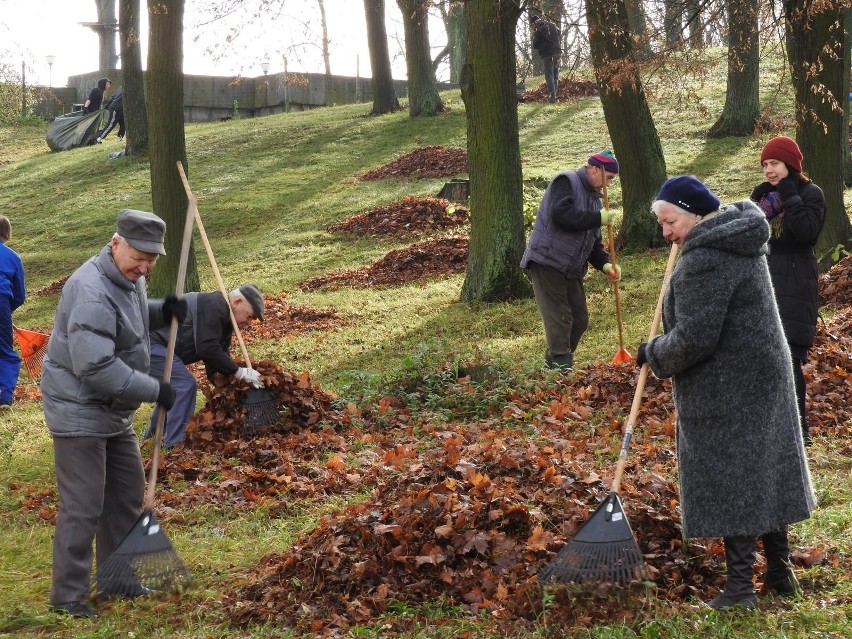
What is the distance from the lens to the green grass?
15.9 feet

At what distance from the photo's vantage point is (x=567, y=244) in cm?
818

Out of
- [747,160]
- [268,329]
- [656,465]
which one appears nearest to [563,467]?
[656,465]

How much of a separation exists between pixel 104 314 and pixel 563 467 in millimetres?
2760

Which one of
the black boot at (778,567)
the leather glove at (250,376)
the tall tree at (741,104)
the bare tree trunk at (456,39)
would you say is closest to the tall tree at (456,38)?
the bare tree trunk at (456,39)

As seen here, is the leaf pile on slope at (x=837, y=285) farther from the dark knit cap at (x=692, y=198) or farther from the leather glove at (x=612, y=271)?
the dark knit cap at (x=692, y=198)

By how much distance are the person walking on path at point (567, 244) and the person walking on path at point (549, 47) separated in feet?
33.9

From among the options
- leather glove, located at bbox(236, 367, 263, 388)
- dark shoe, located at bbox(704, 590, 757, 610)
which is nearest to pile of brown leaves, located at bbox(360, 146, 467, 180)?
leather glove, located at bbox(236, 367, 263, 388)

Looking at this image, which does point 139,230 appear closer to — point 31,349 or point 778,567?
point 778,567

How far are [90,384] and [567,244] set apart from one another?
4452 mm

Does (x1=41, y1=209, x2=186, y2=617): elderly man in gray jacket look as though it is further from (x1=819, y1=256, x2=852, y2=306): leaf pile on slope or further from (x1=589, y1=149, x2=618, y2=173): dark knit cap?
(x1=819, y1=256, x2=852, y2=306): leaf pile on slope

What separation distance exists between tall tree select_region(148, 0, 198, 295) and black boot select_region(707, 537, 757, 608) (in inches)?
387

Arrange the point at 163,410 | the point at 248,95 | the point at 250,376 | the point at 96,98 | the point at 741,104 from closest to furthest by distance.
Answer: the point at 163,410 → the point at 250,376 → the point at 741,104 → the point at 96,98 → the point at 248,95

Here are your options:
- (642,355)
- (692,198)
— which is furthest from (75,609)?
(692,198)

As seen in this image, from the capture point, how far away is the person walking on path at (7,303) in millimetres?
9891
